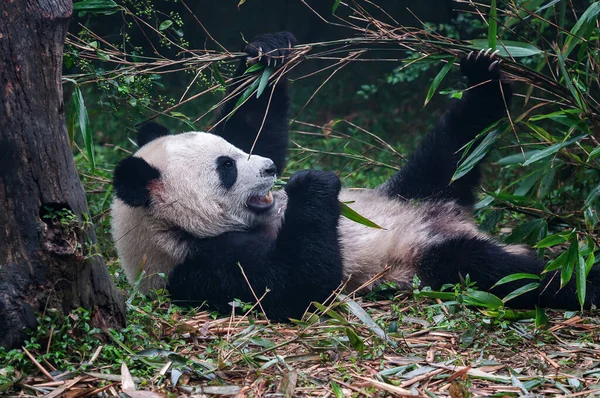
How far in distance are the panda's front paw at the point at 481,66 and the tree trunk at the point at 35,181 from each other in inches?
89.7

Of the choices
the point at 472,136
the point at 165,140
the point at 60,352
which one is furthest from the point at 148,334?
the point at 472,136

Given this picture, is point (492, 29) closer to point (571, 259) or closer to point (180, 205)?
point (571, 259)

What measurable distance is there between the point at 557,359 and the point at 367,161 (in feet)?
7.65

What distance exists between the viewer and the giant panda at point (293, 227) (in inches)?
138

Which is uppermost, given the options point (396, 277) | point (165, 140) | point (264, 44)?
point (264, 44)

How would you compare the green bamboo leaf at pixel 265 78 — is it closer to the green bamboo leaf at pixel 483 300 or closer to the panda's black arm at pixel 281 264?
the panda's black arm at pixel 281 264

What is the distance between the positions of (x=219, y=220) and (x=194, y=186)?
0.79 ft

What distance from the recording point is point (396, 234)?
409 cm

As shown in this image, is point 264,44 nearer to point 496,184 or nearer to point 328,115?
point 496,184

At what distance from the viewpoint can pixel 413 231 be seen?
410 cm

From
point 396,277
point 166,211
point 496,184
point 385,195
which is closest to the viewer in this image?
point 166,211

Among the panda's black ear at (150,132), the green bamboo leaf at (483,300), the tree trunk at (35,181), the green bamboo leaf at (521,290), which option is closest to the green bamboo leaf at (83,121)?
the tree trunk at (35,181)

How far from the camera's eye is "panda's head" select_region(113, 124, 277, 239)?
357 cm

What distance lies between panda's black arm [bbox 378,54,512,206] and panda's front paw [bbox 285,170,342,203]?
0.88m
